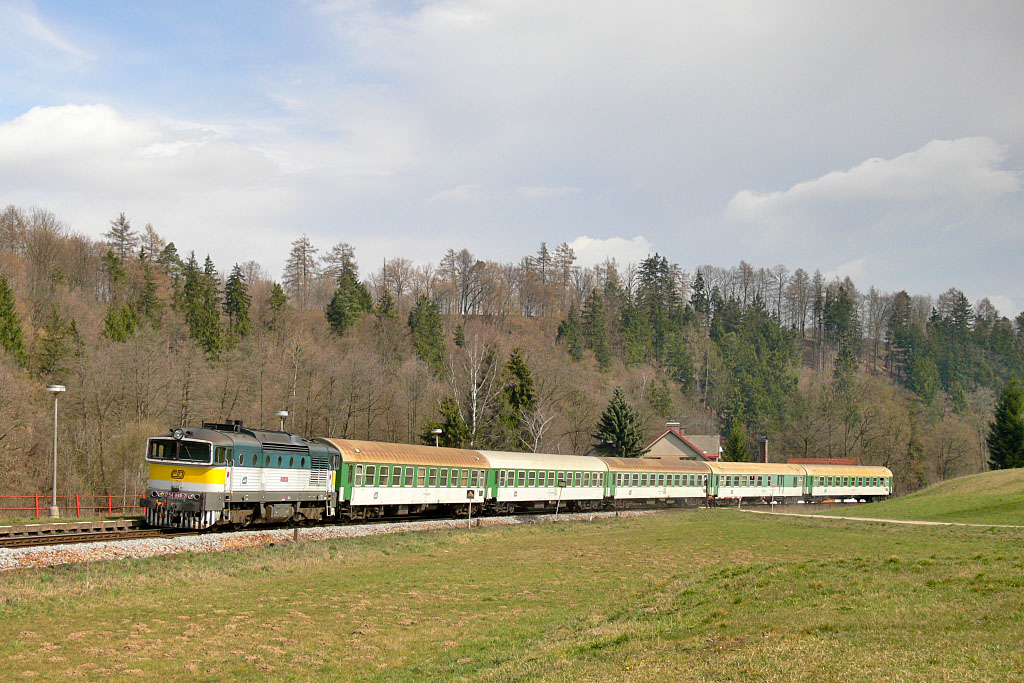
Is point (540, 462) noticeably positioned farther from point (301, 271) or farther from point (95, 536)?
point (301, 271)

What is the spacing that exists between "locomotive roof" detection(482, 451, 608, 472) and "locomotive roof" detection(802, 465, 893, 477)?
1075 inches

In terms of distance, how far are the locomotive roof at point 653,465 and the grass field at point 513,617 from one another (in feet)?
88.7

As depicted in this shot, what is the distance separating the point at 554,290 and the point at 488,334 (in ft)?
124

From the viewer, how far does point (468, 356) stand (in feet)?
293

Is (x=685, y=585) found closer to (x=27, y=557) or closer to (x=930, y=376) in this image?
(x=27, y=557)

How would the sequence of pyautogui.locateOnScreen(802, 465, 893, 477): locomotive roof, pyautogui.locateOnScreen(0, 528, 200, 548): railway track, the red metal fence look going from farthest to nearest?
pyautogui.locateOnScreen(802, 465, 893, 477): locomotive roof < the red metal fence < pyautogui.locateOnScreen(0, 528, 200, 548): railway track

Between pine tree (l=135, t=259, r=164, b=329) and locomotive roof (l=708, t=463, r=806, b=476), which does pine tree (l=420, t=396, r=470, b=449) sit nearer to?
locomotive roof (l=708, t=463, r=806, b=476)

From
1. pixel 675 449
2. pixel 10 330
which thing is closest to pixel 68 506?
pixel 10 330

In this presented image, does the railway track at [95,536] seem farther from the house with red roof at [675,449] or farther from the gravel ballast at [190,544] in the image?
the house with red roof at [675,449]

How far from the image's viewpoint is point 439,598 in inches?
877

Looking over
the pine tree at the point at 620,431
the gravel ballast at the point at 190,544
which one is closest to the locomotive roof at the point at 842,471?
the pine tree at the point at 620,431

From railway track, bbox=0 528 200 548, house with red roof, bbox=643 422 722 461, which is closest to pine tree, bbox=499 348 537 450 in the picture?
house with red roof, bbox=643 422 722 461

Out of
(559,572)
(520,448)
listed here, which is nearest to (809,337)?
(520,448)

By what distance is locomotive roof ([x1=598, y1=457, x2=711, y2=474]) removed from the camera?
57375 mm
